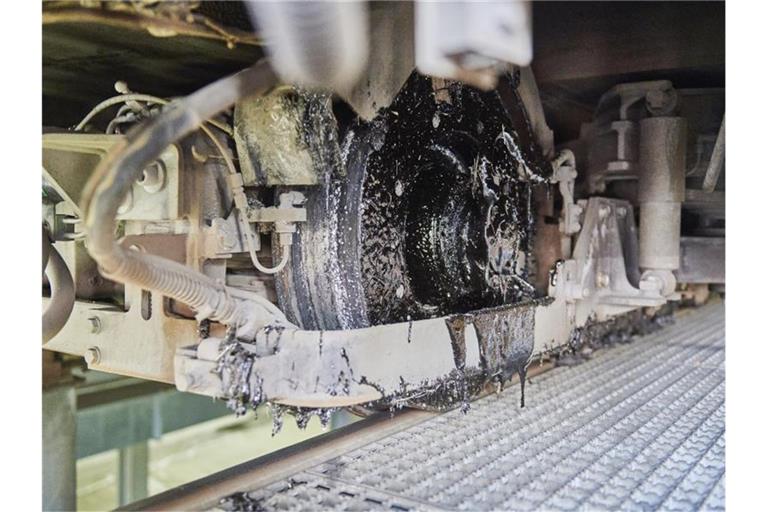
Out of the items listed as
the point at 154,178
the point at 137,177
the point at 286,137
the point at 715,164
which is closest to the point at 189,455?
the point at 715,164

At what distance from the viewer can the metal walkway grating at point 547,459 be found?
1.66 metres

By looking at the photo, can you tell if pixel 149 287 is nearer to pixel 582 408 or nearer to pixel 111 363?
pixel 111 363

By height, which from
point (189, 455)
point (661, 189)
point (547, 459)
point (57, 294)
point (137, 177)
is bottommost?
point (189, 455)

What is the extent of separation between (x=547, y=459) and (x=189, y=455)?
684cm

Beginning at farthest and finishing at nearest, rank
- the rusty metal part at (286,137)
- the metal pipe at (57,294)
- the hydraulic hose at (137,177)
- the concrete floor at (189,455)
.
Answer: the concrete floor at (189,455), the metal pipe at (57,294), the rusty metal part at (286,137), the hydraulic hose at (137,177)

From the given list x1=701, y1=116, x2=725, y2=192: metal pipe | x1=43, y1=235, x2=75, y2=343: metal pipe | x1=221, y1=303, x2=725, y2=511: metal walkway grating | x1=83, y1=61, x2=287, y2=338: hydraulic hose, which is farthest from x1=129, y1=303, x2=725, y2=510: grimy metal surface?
x1=701, y1=116, x2=725, y2=192: metal pipe

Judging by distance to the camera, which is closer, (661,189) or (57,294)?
(57,294)

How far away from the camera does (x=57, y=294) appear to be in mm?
1886

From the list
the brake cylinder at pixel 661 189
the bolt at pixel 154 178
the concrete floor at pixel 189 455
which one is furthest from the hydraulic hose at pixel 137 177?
the concrete floor at pixel 189 455

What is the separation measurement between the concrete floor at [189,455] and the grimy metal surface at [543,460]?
4.74 metres

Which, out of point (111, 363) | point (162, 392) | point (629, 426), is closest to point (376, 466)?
point (111, 363)

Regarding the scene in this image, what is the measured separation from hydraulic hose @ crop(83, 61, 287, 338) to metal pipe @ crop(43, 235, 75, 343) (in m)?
0.54

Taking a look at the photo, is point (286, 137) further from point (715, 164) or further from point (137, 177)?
point (715, 164)

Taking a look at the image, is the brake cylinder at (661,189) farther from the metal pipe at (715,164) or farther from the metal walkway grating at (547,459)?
the metal walkway grating at (547,459)
